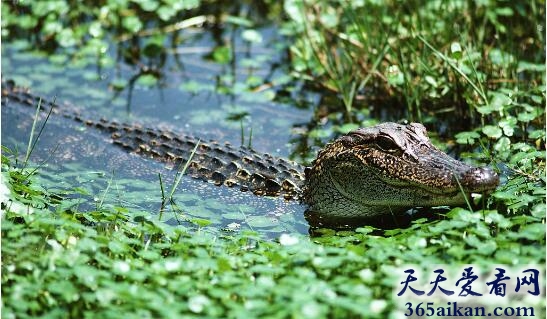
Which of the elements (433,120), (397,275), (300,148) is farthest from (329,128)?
(397,275)

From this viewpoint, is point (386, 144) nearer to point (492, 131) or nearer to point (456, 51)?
point (492, 131)

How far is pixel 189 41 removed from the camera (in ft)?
35.4

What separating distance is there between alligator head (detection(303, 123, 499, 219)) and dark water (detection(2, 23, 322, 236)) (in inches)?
14.1

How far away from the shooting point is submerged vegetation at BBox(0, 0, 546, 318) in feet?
14.5

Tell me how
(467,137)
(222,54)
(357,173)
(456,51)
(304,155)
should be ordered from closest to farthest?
(357,173), (467,137), (456,51), (304,155), (222,54)

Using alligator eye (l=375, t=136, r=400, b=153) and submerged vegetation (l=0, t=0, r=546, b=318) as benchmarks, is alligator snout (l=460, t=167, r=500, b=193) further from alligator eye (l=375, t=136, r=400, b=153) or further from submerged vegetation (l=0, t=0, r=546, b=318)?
alligator eye (l=375, t=136, r=400, b=153)

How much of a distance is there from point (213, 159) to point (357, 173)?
5.14 ft

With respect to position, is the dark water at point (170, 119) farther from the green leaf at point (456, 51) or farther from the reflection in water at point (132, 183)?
the green leaf at point (456, 51)

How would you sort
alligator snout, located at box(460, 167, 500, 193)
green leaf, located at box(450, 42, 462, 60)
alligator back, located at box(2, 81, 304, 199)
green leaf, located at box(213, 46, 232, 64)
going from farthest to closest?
green leaf, located at box(213, 46, 232, 64)
green leaf, located at box(450, 42, 462, 60)
alligator back, located at box(2, 81, 304, 199)
alligator snout, located at box(460, 167, 500, 193)

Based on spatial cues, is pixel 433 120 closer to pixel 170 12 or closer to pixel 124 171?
pixel 124 171

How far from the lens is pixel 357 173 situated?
20.5 feet

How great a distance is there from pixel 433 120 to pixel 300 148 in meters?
1.30

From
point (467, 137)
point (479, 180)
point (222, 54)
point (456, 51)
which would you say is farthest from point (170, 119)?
point (479, 180)

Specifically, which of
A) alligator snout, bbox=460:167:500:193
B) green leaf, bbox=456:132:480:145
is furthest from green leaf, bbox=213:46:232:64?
alligator snout, bbox=460:167:500:193
